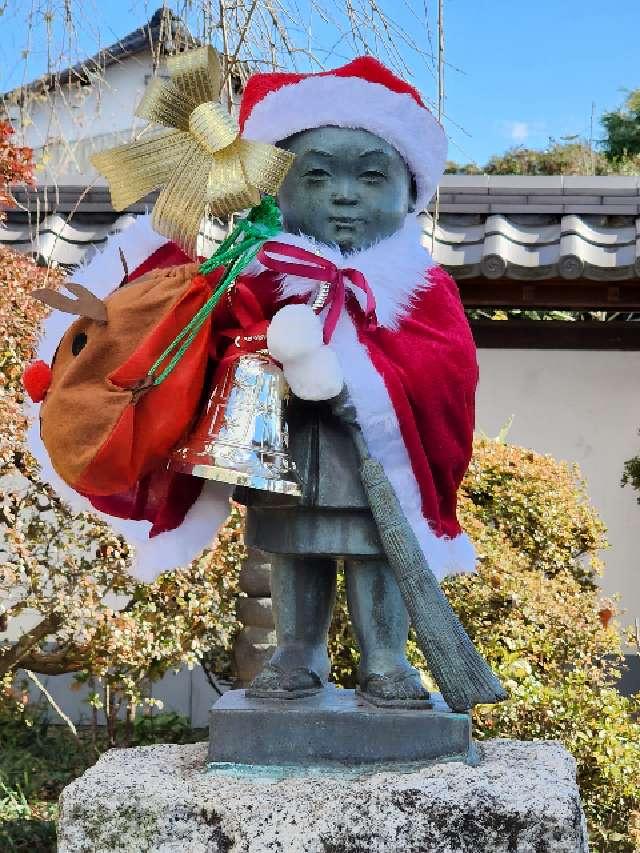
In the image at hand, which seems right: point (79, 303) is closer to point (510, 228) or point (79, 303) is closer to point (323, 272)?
point (323, 272)

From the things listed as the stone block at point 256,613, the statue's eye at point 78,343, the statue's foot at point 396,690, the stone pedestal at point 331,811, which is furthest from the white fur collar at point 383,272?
the stone block at point 256,613

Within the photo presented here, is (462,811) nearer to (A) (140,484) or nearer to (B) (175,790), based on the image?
(B) (175,790)

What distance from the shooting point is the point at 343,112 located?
2.11 metres

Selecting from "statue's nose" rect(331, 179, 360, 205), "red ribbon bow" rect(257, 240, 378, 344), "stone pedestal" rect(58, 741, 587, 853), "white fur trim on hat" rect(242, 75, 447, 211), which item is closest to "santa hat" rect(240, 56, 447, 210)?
"white fur trim on hat" rect(242, 75, 447, 211)

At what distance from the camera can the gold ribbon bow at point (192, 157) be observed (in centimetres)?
194

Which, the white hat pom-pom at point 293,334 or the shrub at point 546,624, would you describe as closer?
the white hat pom-pom at point 293,334

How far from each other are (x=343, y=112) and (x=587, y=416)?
341 centimetres

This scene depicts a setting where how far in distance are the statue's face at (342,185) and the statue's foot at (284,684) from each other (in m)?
0.85

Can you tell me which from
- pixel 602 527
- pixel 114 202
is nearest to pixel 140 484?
pixel 114 202

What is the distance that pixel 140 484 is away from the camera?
216cm

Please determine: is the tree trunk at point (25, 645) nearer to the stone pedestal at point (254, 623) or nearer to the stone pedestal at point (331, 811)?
the stone pedestal at point (254, 623)

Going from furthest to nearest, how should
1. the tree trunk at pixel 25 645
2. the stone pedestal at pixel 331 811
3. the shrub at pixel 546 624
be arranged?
the tree trunk at pixel 25 645 → the shrub at pixel 546 624 → the stone pedestal at pixel 331 811

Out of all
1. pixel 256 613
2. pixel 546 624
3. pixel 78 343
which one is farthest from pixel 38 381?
pixel 546 624

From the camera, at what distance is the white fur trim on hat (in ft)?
6.92
